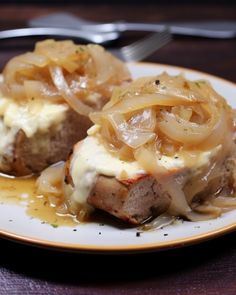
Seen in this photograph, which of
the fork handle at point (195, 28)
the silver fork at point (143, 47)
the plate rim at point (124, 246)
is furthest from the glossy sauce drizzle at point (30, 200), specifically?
the fork handle at point (195, 28)

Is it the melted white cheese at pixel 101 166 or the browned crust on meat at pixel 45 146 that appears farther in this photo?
the browned crust on meat at pixel 45 146

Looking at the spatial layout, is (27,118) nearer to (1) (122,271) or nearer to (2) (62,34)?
(1) (122,271)

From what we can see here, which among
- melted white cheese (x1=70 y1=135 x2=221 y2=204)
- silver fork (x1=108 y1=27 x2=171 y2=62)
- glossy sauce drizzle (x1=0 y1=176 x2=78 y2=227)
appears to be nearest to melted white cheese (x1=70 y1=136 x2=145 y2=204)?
melted white cheese (x1=70 y1=135 x2=221 y2=204)

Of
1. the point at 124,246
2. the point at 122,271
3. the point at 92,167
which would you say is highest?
the point at 92,167

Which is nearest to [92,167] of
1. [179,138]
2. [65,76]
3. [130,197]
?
[130,197]

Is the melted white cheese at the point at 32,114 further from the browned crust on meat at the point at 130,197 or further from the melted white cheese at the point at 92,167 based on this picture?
the browned crust on meat at the point at 130,197

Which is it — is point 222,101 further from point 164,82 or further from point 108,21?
point 108,21

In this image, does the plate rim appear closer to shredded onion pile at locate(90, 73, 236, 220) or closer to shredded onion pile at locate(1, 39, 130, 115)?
shredded onion pile at locate(90, 73, 236, 220)
